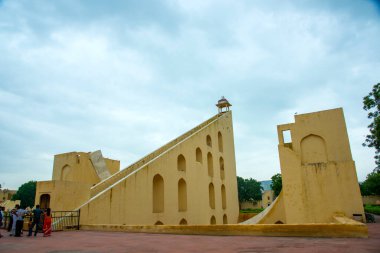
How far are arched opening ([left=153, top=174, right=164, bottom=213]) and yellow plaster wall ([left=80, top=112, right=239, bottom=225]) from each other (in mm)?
254

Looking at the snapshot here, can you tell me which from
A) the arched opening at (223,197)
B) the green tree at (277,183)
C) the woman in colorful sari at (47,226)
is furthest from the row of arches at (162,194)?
the green tree at (277,183)

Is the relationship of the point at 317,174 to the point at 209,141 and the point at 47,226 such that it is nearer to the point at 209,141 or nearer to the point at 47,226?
the point at 209,141

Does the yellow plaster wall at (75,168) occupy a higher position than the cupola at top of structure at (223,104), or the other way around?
the cupola at top of structure at (223,104)

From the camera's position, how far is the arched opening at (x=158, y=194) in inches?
645

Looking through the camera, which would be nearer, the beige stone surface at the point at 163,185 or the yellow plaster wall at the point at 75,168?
the beige stone surface at the point at 163,185

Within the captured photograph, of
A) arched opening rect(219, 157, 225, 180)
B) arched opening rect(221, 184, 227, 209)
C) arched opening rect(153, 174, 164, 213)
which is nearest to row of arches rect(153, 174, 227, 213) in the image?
arched opening rect(153, 174, 164, 213)

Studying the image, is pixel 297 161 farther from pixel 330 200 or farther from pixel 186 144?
pixel 186 144

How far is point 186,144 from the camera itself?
1953 centimetres

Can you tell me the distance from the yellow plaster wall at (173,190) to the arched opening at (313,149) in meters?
7.74

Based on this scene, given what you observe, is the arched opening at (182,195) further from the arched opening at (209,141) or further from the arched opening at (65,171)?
the arched opening at (65,171)

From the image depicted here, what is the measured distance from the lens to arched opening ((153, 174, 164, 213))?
16.4m

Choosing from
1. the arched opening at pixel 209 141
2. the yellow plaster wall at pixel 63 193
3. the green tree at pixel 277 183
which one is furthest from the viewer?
the green tree at pixel 277 183

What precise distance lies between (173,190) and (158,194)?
40.4 inches

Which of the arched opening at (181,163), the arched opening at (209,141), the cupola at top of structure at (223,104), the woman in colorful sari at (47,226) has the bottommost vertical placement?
the woman in colorful sari at (47,226)
